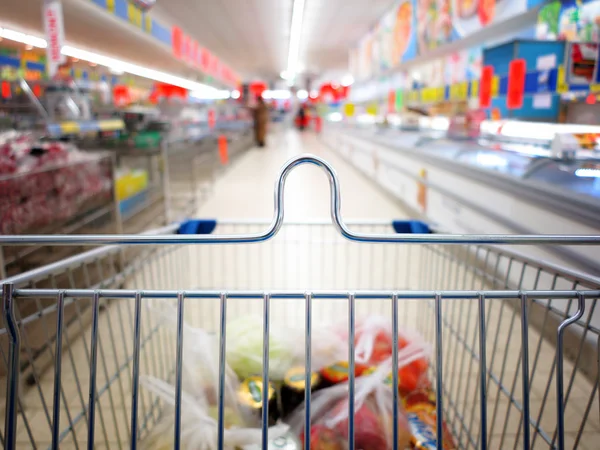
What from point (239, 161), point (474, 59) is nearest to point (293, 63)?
point (239, 161)

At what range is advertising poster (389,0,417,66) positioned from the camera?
7.98 metres

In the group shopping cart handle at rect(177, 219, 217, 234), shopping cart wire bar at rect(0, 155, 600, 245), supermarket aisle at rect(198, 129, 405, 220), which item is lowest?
supermarket aisle at rect(198, 129, 405, 220)

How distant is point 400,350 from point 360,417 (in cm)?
32

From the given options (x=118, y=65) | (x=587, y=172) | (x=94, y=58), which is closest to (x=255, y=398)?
(x=587, y=172)

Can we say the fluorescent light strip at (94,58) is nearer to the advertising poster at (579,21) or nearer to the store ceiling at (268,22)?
the store ceiling at (268,22)

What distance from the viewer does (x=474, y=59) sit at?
229 inches

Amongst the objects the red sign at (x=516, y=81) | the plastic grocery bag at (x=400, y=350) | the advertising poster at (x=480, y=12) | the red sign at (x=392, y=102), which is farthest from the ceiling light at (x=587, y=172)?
the red sign at (x=392, y=102)

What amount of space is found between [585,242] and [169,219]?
437 centimetres

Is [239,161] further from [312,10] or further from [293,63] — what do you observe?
[293,63]

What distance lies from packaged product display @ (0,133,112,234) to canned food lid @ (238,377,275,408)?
1.36 meters

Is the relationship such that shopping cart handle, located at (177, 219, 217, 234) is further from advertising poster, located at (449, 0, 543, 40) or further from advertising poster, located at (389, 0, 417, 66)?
advertising poster, located at (389, 0, 417, 66)

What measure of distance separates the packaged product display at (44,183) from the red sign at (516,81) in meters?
2.89

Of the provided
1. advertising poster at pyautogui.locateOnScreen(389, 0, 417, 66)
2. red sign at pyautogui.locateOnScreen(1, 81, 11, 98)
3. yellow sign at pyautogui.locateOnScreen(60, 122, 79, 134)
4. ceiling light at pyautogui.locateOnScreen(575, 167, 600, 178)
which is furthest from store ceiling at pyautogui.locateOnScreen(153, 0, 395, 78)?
ceiling light at pyautogui.locateOnScreen(575, 167, 600, 178)

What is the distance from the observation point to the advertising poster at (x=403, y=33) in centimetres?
798
